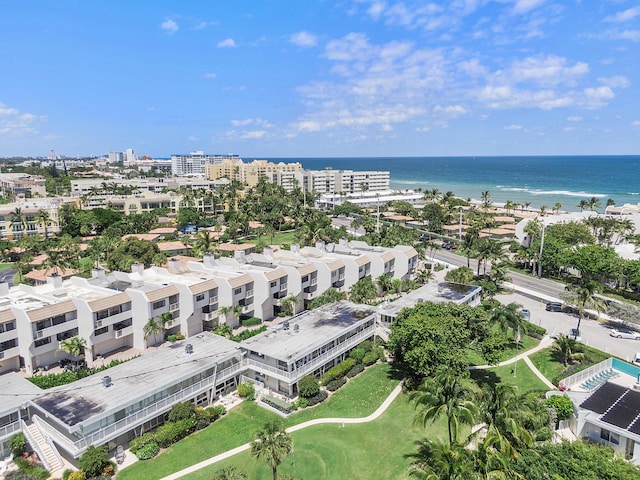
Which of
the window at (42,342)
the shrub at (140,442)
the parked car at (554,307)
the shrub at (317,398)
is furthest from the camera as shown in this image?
the parked car at (554,307)

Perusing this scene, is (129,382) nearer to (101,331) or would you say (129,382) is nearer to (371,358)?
(101,331)

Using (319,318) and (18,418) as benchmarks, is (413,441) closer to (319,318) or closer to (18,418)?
(319,318)

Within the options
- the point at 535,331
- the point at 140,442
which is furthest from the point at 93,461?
the point at 535,331

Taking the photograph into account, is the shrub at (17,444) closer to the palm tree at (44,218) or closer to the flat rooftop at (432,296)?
the flat rooftop at (432,296)

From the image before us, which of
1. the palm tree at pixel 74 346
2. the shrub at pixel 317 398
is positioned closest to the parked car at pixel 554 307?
the shrub at pixel 317 398

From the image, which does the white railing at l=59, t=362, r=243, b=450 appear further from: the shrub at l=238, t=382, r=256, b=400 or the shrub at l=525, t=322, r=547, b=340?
the shrub at l=525, t=322, r=547, b=340

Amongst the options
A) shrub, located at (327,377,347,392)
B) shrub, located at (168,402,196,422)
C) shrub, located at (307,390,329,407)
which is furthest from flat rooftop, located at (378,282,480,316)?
shrub, located at (168,402,196,422)
